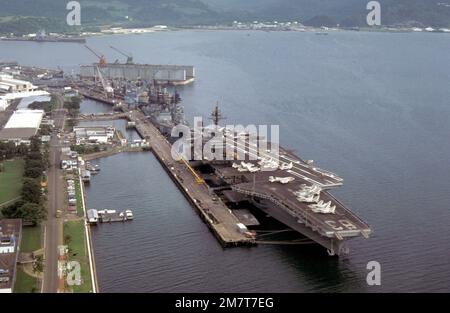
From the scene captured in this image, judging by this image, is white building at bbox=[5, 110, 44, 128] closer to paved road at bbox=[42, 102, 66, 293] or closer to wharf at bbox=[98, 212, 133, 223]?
paved road at bbox=[42, 102, 66, 293]

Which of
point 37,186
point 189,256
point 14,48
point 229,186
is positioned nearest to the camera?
point 189,256

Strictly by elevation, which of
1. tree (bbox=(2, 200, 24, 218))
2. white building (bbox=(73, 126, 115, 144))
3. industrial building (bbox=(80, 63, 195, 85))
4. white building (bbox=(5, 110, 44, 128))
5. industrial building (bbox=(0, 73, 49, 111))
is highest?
industrial building (bbox=(80, 63, 195, 85))

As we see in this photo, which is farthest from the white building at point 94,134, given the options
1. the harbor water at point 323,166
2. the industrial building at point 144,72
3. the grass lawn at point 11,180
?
the industrial building at point 144,72

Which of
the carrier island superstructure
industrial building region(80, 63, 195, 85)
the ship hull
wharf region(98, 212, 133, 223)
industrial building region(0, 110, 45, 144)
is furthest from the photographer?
industrial building region(80, 63, 195, 85)

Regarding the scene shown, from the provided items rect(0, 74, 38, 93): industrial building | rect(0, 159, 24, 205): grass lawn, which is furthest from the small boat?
rect(0, 74, 38, 93): industrial building

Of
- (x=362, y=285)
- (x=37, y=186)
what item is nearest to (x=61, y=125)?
(x=37, y=186)

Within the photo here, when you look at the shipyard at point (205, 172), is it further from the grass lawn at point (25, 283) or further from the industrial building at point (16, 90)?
the grass lawn at point (25, 283)

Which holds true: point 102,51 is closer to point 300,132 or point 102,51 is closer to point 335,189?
point 300,132
